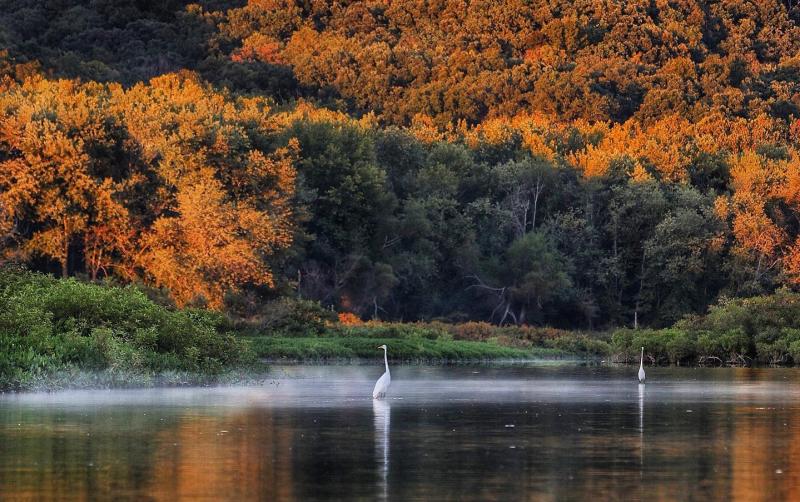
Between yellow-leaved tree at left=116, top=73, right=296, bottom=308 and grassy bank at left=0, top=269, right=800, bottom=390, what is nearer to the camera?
grassy bank at left=0, top=269, right=800, bottom=390

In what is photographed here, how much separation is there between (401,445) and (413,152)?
71790 mm

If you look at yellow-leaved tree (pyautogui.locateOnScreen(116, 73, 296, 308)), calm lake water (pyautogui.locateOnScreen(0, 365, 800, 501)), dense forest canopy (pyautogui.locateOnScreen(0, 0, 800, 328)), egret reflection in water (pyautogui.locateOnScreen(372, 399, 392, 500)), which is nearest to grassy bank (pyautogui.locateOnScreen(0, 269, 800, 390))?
calm lake water (pyautogui.locateOnScreen(0, 365, 800, 501))

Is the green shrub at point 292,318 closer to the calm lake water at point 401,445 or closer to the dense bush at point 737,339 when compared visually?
the dense bush at point 737,339

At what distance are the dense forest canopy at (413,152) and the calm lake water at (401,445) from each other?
28799 millimetres

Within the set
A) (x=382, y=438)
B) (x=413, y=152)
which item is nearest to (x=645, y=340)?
(x=413, y=152)

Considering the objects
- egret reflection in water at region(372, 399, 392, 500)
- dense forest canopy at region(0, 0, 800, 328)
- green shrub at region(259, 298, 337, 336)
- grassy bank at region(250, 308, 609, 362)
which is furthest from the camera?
dense forest canopy at region(0, 0, 800, 328)

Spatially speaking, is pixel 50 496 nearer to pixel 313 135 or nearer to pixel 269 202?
pixel 269 202

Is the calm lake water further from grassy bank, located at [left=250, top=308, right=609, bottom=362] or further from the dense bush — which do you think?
the dense bush

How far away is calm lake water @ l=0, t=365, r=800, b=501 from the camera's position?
1700 centimetres

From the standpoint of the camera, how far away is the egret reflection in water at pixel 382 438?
17.7m

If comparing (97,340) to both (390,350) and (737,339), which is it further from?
(737,339)

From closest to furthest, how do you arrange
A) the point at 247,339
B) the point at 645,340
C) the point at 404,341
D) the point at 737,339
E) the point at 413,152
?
the point at 247,339, the point at 737,339, the point at 645,340, the point at 404,341, the point at 413,152

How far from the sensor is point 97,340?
3575 centimetres

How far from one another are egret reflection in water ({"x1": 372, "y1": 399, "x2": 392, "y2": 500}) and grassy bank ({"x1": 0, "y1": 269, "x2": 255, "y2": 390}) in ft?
22.4
